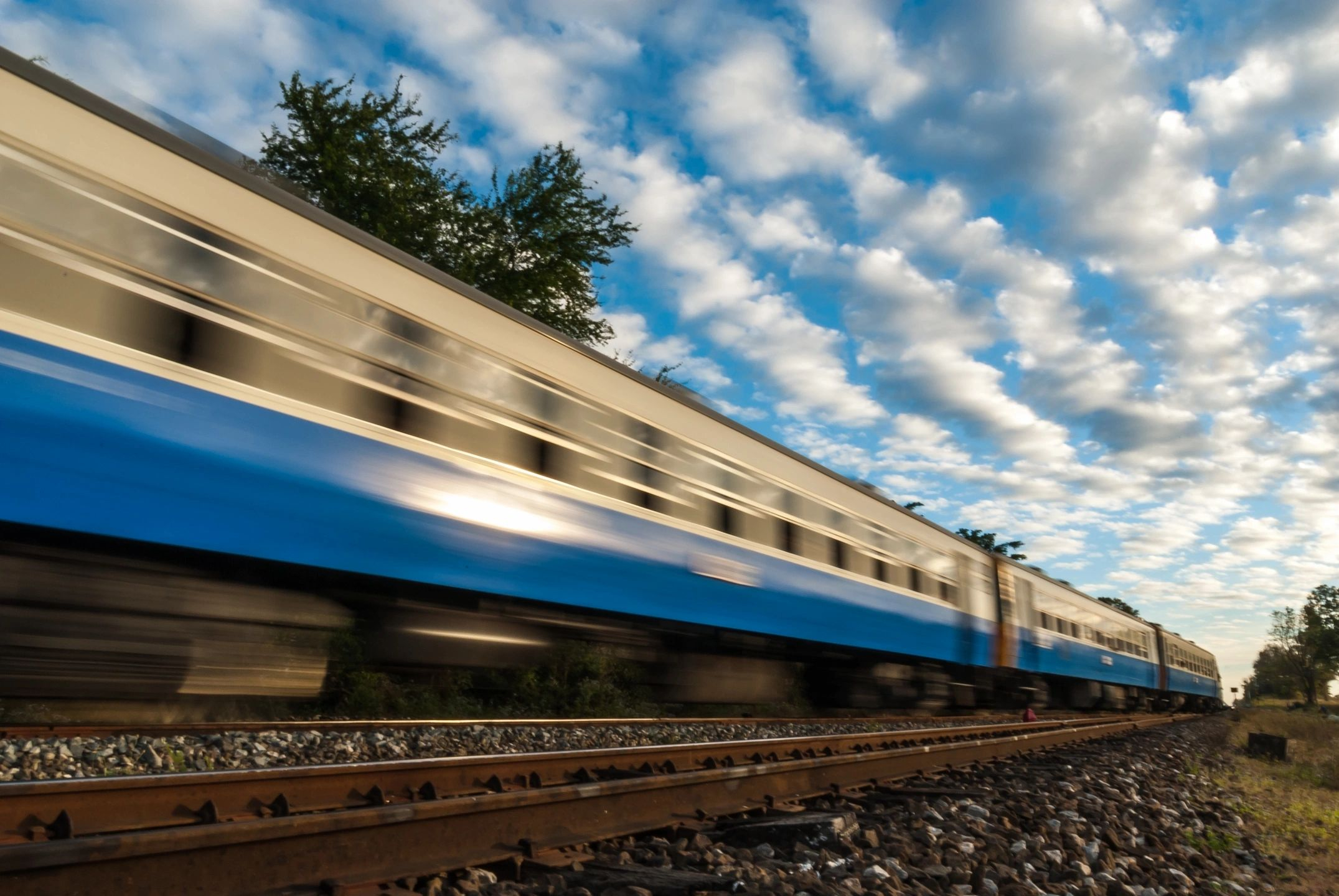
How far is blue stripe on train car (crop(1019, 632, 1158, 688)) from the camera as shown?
1750cm

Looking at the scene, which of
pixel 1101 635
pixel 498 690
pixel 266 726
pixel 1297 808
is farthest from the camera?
pixel 1101 635

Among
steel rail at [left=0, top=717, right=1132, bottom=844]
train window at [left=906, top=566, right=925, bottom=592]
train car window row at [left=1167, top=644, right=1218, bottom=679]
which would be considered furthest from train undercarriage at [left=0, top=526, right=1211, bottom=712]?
train car window row at [left=1167, top=644, right=1218, bottom=679]

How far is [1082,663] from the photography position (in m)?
20.3

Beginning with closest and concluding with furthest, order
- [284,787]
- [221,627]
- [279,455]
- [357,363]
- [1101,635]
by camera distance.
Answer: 1. [284,787]
2. [279,455]
3. [221,627]
4. [357,363]
5. [1101,635]

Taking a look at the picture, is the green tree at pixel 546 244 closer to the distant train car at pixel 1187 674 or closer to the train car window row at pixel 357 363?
the train car window row at pixel 357 363

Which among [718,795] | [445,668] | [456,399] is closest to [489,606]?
[445,668]

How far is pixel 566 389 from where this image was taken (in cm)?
688

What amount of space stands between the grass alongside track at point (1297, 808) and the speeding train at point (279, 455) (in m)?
4.34

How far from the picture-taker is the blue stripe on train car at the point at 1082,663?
17.5 metres

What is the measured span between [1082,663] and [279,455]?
19.9 meters

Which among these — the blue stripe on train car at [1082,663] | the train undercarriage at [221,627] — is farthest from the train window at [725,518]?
the blue stripe on train car at [1082,663]

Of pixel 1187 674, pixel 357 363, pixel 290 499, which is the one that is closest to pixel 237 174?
pixel 357 363

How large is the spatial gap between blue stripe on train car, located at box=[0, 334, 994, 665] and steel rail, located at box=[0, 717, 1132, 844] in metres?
1.37

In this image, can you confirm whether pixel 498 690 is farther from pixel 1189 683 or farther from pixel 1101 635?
pixel 1189 683
